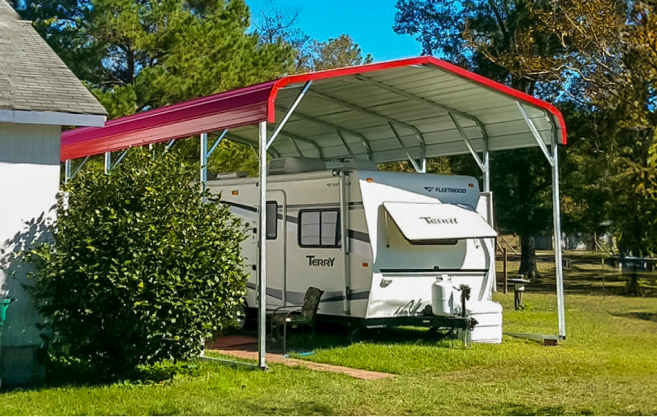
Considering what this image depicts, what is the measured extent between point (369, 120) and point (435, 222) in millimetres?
4067

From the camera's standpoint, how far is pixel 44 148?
30.4 feet

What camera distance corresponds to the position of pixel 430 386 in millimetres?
9023

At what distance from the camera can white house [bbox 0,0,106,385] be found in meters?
8.95

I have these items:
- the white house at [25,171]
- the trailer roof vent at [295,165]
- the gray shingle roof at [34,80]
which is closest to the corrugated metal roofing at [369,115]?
the trailer roof vent at [295,165]

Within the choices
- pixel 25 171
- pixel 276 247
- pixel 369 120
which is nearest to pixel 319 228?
pixel 276 247

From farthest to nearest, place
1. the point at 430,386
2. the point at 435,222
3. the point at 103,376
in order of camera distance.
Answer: the point at 435,222 → the point at 103,376 → the point at 430,386

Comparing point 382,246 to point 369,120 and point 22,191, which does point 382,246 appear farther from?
point 22,191

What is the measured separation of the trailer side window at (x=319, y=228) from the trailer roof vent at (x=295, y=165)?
0.91 meters

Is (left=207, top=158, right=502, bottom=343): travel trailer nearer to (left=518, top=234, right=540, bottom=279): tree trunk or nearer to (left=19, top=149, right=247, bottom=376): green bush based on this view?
(left=19, top=149, right=247, bottom=376): green bush

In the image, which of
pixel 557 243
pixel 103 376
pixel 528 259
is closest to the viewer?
pixel 103 376

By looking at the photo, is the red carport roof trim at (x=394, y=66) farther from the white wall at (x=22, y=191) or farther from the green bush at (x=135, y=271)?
the white wall at (x=22, y=191)

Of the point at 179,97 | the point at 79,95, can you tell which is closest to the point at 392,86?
the point at 79,95

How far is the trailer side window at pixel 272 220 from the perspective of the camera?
1320 centimetres

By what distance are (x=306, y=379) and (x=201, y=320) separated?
1.46 metres
